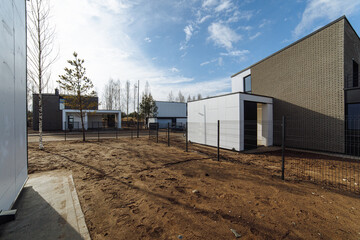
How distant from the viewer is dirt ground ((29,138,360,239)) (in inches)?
91.2

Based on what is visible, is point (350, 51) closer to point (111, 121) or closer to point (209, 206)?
point (209, 206)

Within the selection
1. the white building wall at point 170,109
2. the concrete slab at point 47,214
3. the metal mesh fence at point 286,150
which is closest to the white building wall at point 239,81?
the metal mesh fence at point 286,150

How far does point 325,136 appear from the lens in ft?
30.3

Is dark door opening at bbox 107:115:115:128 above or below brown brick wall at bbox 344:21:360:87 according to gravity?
below

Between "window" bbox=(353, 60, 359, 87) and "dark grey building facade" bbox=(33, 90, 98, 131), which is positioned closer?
"window" bbox=(353, 60, 359, 87)

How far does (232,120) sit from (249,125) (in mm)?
1867

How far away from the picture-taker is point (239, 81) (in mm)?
17406

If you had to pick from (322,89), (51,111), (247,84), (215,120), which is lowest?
(215,120)

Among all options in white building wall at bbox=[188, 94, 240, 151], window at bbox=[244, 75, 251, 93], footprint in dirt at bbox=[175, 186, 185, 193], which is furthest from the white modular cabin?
footprint in dirt at bbox=[175, 186, 185, 193]

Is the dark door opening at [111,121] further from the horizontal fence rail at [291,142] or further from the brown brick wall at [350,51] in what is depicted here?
the brown brick wall at [350,51]

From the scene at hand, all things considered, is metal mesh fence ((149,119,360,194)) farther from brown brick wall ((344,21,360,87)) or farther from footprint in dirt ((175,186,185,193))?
footprint in dirt ((175,186,185,193))

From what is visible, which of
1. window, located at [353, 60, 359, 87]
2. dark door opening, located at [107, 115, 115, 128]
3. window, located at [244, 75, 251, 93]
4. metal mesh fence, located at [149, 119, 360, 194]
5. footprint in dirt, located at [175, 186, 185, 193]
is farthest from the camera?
dark door opening, located at [107, 115, 115, 128]

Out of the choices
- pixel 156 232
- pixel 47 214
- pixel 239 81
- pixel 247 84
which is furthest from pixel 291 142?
pixel 47 214

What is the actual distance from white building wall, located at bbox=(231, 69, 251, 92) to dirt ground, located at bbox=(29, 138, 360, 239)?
549 inches
